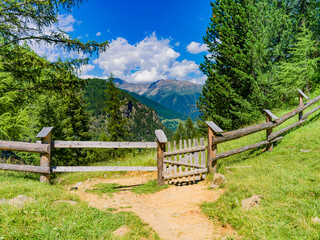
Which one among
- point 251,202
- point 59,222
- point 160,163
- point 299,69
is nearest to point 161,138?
point 160,163

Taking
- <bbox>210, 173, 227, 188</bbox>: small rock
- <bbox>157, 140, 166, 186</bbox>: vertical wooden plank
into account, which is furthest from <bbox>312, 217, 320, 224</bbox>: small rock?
<bbox>157, 140, 166, 186</bbox>: vertical wooden plank

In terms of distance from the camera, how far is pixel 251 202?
3.99 meters

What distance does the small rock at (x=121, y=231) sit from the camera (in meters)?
3.56

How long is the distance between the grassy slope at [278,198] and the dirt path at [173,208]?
32cm

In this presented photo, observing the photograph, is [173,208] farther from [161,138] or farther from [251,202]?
[161,138]

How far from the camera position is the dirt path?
12.4 ft

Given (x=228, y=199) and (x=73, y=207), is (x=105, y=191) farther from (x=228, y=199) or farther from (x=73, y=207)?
(x=228, y=199)

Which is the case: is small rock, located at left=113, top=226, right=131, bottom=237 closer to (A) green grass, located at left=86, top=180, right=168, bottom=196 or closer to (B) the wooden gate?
(A) green grass, located at left=86, top=180, right=168, bottom=196

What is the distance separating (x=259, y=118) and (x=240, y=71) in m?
3.66

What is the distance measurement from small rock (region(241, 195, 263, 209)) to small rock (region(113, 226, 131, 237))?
242cm

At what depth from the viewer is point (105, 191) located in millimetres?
6824

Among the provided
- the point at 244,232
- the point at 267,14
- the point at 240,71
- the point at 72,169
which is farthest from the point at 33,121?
the point at 267,14

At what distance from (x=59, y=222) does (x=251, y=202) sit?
12.3 feet

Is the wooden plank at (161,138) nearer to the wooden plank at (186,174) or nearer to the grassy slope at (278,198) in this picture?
the wooden plank at (186,174)
